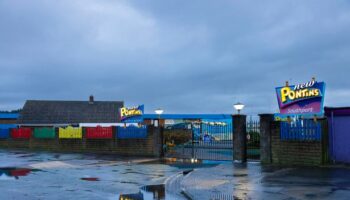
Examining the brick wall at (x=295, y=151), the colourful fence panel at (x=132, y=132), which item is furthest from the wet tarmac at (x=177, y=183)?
the colourful fence panel at (x=132, y=132)

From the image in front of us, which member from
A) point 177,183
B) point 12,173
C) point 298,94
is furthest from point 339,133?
point 12,173

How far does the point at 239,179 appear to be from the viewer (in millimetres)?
14789

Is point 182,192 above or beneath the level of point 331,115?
beneath

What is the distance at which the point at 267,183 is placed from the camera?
44.4 feet

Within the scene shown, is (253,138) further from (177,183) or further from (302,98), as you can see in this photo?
(177,183)

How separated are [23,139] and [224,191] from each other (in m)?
31.9

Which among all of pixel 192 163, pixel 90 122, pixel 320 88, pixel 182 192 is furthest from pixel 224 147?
pixel 90 122

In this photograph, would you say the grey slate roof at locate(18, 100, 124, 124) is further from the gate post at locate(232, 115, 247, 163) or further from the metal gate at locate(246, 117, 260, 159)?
the gate post at locate(232, 115, 247, 163)

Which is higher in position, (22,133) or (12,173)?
(22,133)

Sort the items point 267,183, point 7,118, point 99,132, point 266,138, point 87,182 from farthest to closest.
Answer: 1. point 7,118
2. point 99,132
3. point 266,138
4. point 87,182
5. point 267,183

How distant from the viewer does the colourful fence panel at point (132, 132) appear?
28078mm

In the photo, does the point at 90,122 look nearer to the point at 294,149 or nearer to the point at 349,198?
the point at 294,149

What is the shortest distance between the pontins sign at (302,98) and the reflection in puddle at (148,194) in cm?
800

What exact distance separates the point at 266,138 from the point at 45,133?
74.3 feet
